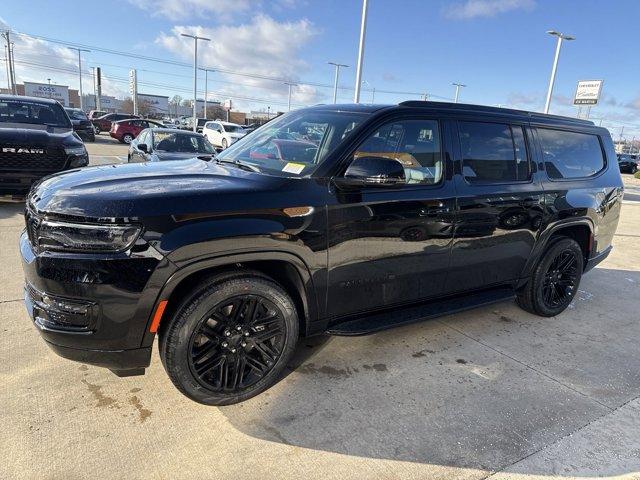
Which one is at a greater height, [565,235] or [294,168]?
[294,168]

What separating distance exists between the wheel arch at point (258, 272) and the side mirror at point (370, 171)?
24.6 inches

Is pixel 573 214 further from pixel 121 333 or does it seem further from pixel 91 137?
pixel 91 137

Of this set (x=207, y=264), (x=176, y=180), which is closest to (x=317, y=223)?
(x=207, y=264)

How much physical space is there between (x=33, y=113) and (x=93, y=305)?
788 cm

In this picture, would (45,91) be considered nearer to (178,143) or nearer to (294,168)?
(178,143)

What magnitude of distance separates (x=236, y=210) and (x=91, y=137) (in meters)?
25.4

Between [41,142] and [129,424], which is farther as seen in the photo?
[41,142]

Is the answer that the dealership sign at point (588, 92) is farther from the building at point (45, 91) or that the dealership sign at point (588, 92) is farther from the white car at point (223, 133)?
the building at point (45, 91)

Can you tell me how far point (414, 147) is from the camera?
3344 mm

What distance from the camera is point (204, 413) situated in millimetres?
2750

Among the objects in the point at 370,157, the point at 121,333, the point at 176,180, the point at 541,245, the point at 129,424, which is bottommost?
the point at 129,424

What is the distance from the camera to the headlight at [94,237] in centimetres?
228

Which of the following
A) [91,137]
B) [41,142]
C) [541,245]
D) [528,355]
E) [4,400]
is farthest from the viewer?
[91,137]

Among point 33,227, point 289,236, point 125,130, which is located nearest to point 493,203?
point 289,236
